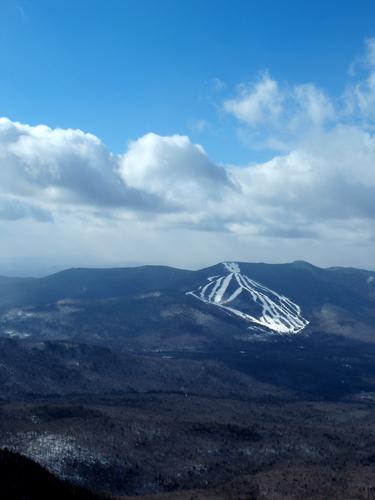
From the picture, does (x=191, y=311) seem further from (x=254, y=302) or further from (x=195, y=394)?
(x=195, y=394)

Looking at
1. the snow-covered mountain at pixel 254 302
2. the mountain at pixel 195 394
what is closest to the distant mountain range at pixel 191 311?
the snow-covered mountain at pixel 254 302

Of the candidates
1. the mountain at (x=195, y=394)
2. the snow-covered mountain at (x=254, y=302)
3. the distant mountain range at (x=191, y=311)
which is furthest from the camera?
the snow-covered mountain at (x=254, y=302)

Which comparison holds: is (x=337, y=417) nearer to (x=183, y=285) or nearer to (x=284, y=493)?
(x=284, y=493)

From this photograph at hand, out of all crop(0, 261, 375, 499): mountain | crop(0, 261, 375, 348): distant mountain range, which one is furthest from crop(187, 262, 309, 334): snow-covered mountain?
crop(0, 261, 375, 499): mountain

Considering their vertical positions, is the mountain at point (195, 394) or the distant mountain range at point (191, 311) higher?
the distant mountain range at point (191, 311)

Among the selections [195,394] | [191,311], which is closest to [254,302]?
[191,311]

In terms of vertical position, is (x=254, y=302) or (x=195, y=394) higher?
(x=254, y=302)

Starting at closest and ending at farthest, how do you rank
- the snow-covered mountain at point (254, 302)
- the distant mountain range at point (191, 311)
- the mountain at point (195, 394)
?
the mountain at point (195, 394) → the distant mountain range at point (191, 311) → the snow-covered mountain at point (254, 302)

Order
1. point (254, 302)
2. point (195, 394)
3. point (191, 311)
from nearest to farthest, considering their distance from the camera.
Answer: point (195, 394), point (191, 311), point (254, 302)

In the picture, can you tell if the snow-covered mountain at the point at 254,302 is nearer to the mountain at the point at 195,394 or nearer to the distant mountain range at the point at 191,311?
the distant mountain range at the point at 191,311

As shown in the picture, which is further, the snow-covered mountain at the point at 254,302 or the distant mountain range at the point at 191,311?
the snow-covered mountain at the point at 254,302
